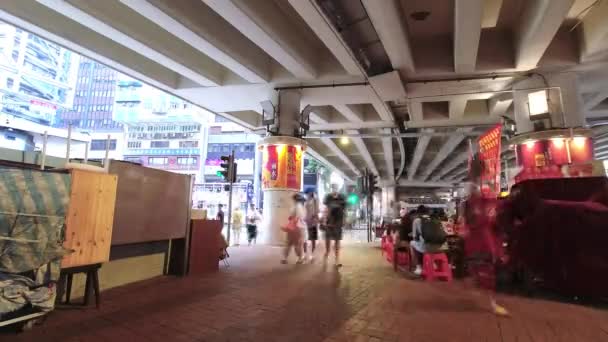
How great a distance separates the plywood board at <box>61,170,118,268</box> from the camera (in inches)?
Answer: 132

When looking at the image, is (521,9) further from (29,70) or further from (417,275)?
(29,70)

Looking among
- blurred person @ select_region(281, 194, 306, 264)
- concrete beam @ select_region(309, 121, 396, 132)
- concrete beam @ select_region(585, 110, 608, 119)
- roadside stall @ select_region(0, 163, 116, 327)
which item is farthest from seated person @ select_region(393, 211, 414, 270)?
concrete beam @ select_region(585, 110, 608, 119)

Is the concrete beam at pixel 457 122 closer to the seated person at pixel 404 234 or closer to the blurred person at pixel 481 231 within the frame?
the seated person at pixel 404 234

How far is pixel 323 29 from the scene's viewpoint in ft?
22.6

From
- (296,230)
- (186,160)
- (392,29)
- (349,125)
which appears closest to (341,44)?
(392,29)

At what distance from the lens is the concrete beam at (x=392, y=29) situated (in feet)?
20.0

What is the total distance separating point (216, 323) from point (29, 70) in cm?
2833

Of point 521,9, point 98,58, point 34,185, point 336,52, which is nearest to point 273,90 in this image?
point 336,52

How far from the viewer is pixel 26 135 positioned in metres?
15.0

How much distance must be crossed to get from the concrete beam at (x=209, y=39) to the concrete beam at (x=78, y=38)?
2.32m

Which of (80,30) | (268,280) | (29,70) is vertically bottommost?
(268,280)

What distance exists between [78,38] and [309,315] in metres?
8.80

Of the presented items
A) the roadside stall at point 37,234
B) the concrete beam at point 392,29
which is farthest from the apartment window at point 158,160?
the roadside stall at point 37,234

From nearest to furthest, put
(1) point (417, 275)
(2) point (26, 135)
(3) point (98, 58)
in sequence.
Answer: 1. (1) point (417, 275)
2. (3) point (98, 58)
3. (2) point (26, 135)
